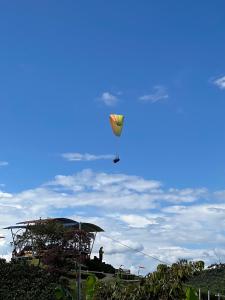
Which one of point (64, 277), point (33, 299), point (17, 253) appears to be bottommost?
point (33, 299)

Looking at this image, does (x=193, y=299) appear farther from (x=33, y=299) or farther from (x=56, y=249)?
(x=56, y=249)

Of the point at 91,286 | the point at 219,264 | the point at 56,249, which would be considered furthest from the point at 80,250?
the point at 219,264

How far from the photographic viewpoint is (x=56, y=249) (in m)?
30.1

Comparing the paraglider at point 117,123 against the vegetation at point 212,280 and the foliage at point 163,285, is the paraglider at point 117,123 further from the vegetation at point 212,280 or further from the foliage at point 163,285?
the vegetation at point 212,280

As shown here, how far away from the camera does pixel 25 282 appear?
24.9m

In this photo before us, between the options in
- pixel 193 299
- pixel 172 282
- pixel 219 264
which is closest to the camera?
pixel 193 299

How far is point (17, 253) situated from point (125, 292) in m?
15.4

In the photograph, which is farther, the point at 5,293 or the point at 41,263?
the point at 41,263

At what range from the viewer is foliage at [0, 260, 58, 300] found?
23.9 metres

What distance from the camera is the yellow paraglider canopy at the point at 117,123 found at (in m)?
22.1

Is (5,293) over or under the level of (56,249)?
under

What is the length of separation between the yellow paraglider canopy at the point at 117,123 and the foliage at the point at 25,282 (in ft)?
24.5

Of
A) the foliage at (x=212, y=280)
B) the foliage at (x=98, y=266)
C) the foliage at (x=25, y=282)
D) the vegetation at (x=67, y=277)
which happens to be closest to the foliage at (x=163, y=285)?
the vegetation at (x=67, y=277)

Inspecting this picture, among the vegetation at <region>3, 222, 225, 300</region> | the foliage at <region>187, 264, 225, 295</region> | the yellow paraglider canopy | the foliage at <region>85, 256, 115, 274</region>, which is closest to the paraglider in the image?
the yellow paraglider canopy
